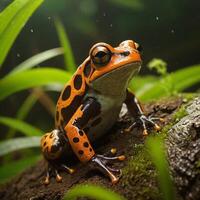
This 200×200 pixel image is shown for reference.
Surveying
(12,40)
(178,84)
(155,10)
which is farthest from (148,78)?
(12,40)

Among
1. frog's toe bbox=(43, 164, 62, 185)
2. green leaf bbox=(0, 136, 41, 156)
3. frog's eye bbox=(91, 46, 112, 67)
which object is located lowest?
green leaf bbox=(0, 136, 41, 156)

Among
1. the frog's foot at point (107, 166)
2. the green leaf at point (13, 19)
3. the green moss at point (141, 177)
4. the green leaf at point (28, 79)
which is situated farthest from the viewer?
the green leaf at point (28, 79)

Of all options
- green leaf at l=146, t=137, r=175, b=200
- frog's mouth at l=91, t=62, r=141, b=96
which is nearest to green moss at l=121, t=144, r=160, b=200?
green leaf at l=146, t=137, r=175, b=200

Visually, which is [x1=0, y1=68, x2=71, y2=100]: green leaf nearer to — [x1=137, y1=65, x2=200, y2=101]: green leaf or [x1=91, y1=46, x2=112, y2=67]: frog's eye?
[x1=137, y1=65, x2=200, y2=101]: green leaf

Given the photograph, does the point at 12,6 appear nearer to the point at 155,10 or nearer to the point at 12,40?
the point at 12,40

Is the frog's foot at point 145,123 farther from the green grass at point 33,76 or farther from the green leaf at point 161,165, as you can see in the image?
the green leaf at point 161,165

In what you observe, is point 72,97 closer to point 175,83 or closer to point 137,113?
point 137,113

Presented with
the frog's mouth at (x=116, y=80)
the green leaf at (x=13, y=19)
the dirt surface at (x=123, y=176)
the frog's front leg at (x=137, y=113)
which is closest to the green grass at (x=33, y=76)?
the green leaf at (x=13, y=19)
